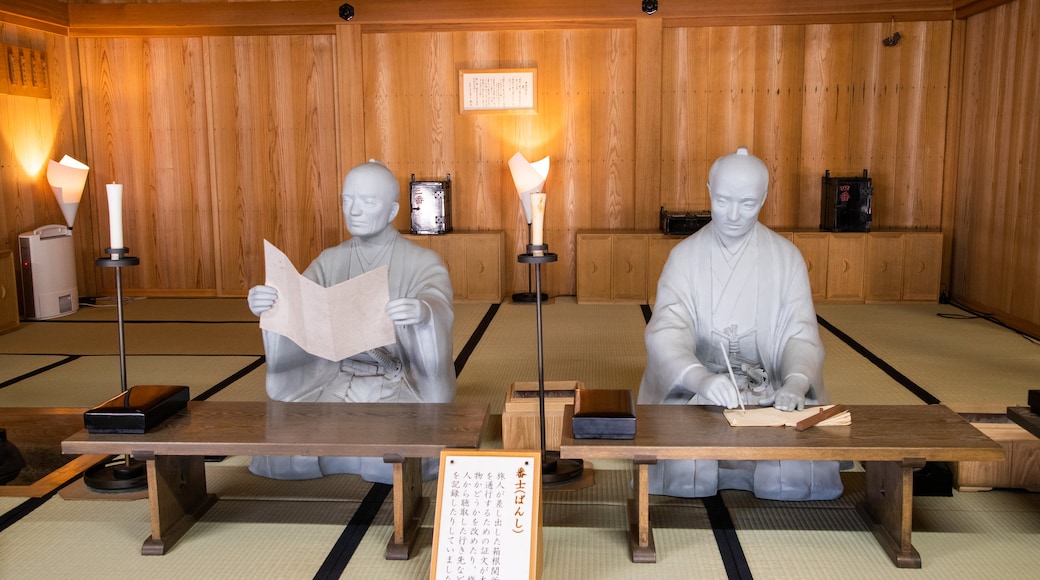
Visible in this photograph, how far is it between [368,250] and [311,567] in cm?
129

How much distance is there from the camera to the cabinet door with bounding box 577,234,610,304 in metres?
7.14

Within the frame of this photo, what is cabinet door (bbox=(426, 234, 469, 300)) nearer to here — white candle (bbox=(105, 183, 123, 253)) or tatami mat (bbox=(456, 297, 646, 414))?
tatami mat (bbox=(456, 297, 646, 414))

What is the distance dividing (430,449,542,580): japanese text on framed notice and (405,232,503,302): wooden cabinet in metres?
4.84

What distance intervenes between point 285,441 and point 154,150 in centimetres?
578

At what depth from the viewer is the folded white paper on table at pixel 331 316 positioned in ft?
9.89

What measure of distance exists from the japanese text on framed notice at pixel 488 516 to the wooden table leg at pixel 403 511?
0.30 m

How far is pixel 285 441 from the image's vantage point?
261cm

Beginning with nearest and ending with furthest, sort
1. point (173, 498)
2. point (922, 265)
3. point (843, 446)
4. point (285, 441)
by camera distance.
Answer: point (843, 446)
point (285, 441)
point (173, 498)
point (922, 265)

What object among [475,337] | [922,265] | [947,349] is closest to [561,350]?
[475,337]

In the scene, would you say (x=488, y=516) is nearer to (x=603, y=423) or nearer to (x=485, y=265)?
(x=603, y=423)

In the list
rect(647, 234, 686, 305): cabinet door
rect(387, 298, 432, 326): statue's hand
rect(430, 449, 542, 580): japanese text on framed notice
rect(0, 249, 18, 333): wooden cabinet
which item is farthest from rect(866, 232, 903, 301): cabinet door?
rect(0, 249, 18, 333): wooden cabinet

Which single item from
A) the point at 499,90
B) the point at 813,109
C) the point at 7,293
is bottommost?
the point at 7,293

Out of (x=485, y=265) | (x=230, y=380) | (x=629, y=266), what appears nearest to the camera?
(x=230, y=380)

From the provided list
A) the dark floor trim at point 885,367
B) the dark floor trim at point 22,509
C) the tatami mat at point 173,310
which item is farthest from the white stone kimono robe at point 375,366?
the tatami mat at point 173,310
